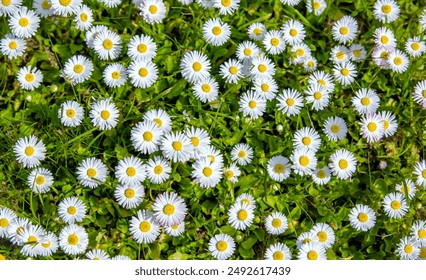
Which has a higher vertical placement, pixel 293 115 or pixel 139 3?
pixel 139 3

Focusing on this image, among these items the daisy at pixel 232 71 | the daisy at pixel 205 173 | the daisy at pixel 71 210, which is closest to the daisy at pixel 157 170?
the daisy at pixel 205 173

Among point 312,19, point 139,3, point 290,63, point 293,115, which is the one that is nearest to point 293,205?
point 293,115

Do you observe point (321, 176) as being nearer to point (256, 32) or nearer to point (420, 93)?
point (420, 93)

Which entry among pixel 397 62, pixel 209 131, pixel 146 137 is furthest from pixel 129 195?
pixel 397 62

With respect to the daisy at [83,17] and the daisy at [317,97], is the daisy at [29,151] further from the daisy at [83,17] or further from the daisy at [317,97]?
the daisy at [317,97]

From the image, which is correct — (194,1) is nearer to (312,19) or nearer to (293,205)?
(312,19)

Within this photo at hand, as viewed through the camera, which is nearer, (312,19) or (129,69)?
(129,69)
